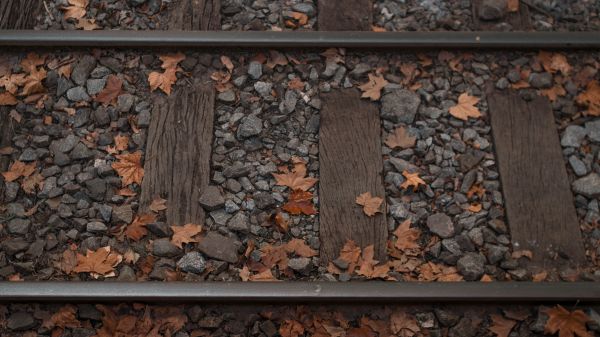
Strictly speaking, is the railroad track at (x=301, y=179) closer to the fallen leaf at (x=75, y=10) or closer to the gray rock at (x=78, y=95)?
the gray rock at (x=78, y=95)

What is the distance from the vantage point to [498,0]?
5.14m

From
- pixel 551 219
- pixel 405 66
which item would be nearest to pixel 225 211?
pixel 405 66

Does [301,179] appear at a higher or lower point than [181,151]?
lower

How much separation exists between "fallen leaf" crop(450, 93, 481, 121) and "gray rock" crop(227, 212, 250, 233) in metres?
1.59

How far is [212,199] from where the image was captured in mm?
4168

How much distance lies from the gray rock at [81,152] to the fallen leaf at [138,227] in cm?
59

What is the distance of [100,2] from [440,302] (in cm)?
327

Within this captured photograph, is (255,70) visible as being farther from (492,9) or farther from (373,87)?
(492,9)

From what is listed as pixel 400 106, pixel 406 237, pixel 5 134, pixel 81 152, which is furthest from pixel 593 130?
pixel 5 134

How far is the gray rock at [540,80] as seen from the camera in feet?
15.5

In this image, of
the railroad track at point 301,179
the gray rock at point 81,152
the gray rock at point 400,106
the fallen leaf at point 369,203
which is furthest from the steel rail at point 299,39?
the fallen leaf at point 369,203

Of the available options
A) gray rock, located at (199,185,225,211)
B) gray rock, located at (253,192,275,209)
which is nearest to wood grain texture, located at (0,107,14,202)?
gray rock, located at (199,185,225,211)

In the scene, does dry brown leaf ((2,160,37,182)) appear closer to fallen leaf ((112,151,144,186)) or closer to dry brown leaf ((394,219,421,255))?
fallen leaf ((112,151,144,186))

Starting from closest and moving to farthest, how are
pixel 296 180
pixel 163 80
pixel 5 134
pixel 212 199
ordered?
pixel 212 199, pixel 296 180, pixel 5 134, pixel 163 80
